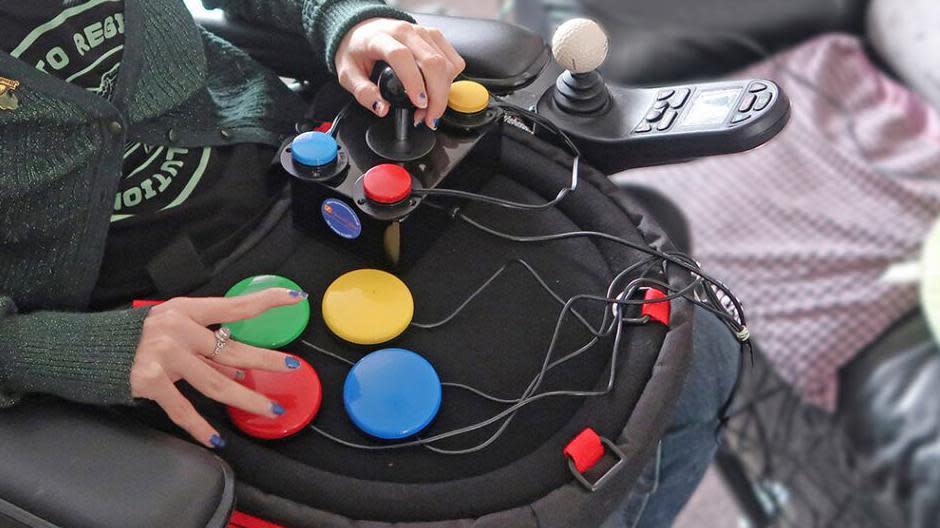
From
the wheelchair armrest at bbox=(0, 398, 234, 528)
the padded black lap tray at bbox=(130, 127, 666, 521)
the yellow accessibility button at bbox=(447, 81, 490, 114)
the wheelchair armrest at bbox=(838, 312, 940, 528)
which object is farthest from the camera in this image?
the wheelchair armrest at bbox=(838, 312, 940, 528)

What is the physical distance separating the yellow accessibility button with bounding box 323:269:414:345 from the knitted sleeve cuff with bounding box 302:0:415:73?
0.19 meters

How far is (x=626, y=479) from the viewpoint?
599 mm

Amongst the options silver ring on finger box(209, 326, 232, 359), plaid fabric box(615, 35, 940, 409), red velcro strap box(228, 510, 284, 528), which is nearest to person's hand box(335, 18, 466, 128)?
silver ring on finger box(209, 326, 232, 359)

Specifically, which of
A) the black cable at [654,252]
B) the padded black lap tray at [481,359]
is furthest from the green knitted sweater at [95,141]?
the black cable at [654,252]

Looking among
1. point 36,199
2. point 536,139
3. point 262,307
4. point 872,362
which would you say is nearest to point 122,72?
point 36,199

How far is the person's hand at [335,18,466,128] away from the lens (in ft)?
2.15

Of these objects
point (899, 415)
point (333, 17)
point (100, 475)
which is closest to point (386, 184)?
point (333, 17)

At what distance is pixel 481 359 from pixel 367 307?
99 millimetres

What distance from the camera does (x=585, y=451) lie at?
1.94ft

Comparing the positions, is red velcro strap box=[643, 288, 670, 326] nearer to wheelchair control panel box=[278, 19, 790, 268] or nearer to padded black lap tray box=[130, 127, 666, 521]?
padded black lap tray box=[130, 127, 666, 521]

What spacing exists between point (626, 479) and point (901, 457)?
61 centimetres

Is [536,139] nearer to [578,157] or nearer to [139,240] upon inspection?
[578,157]

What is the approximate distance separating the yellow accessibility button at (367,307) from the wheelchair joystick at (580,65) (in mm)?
231

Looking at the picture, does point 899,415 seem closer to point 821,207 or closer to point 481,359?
point 821,207
